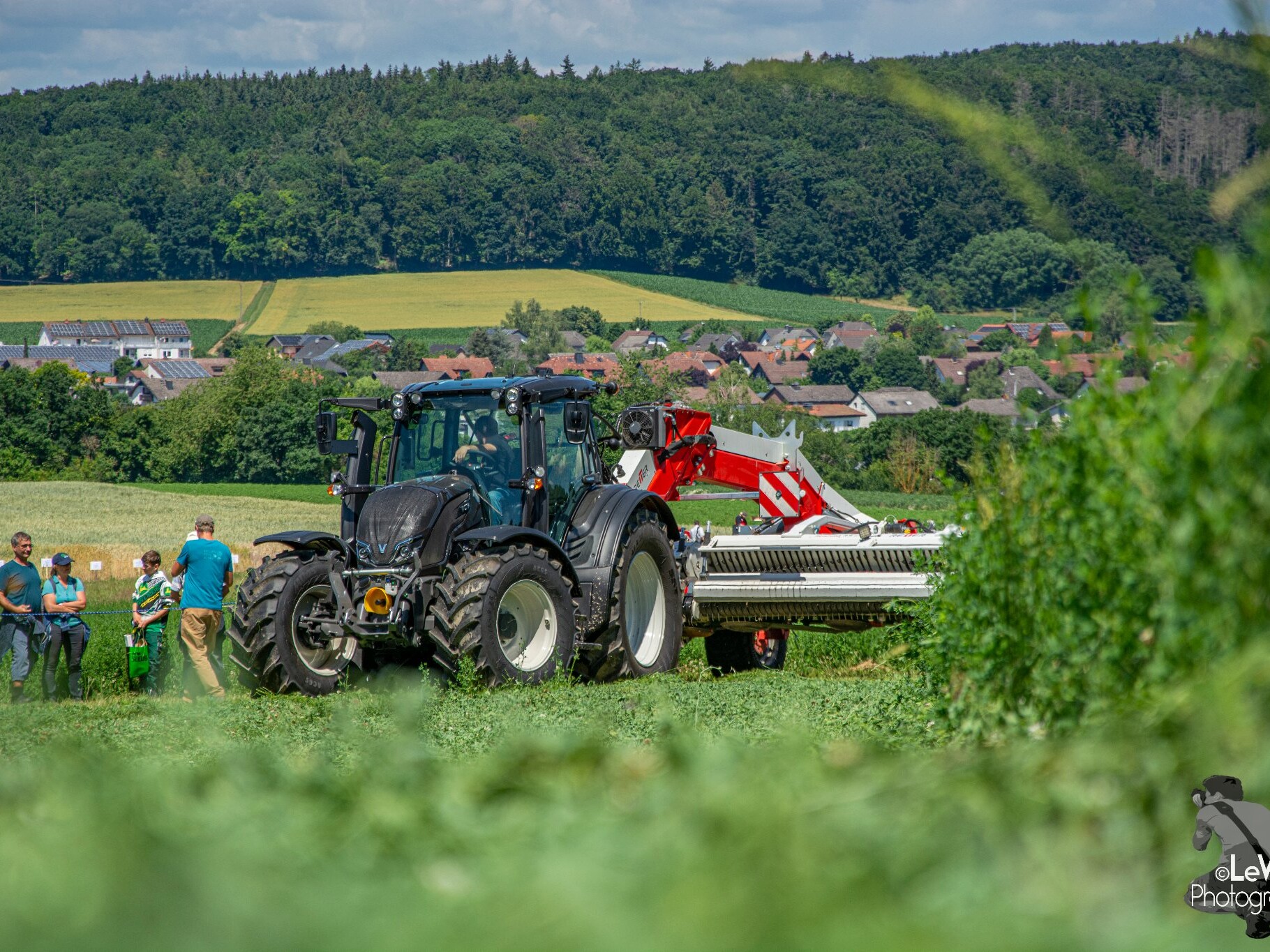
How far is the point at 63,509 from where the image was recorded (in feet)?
149

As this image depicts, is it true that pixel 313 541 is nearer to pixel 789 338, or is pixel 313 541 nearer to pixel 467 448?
pixel 467 448

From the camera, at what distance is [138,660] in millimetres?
12852

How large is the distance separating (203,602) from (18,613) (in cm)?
172

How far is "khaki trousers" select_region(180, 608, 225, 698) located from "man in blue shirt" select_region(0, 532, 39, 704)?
1495 millimetres

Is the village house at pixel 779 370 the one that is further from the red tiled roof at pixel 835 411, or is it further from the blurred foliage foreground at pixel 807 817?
the blurred foliage foreground at pixel 807 817

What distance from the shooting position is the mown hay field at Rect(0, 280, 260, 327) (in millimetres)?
128375

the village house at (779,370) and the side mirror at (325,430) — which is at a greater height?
the village house at (779,370)

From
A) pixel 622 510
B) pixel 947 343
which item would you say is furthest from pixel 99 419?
pixel 622 510

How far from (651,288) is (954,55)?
123m

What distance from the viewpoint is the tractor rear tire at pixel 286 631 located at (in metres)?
9.68

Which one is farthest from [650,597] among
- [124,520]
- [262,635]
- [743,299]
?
[743,299]

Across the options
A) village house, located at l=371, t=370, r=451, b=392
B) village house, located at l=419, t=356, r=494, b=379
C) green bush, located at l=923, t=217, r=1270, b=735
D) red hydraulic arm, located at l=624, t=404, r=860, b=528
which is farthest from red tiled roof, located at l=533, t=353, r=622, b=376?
green bush, located at l=923, t=217, r=1270, b=735

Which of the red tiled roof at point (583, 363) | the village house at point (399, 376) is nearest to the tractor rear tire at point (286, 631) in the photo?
the red tiled roof at point (583, 363)

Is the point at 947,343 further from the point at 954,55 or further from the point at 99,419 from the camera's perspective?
the point at 954,55
